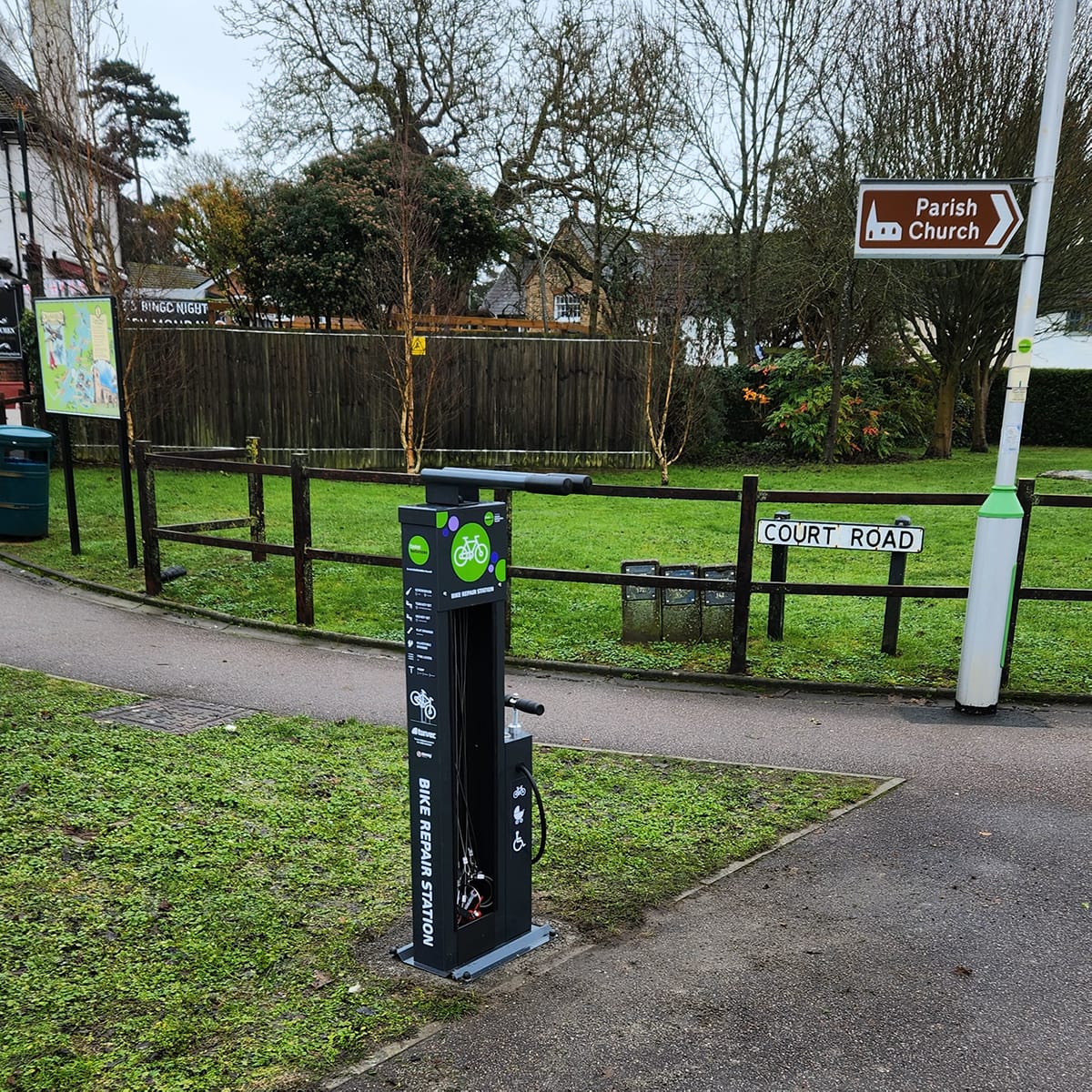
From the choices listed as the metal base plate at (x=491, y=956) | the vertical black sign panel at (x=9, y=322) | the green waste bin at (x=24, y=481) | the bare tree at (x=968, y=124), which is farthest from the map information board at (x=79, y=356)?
the bare tree at (x=968, y=124)

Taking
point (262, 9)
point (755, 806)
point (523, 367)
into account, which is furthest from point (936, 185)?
point (262, 9)

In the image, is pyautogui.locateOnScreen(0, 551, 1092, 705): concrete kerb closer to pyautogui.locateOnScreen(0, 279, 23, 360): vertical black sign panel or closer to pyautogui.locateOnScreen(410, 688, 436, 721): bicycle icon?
pyautogui.locateOnScreen(410, 688, 436, 721): bicycle icon

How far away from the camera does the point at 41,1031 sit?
280 centimetres

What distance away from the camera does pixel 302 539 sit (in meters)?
7.65

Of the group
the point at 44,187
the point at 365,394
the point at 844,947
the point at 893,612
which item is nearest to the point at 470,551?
the point at 844,947

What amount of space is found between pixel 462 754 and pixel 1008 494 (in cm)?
421

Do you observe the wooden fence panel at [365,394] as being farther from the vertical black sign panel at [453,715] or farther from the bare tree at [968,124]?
the vertical black sign panel at [453,715]

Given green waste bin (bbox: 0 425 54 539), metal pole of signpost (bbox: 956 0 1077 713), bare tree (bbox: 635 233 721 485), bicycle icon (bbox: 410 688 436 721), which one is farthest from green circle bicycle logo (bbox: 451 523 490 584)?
bare tree (bbox: 635 233 721 485)

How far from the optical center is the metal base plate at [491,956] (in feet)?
10.5

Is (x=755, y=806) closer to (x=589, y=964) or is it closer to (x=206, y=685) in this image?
(x=589, y=964)

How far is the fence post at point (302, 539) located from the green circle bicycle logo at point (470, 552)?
450cm

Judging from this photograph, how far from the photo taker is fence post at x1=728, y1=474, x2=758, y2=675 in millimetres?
6559

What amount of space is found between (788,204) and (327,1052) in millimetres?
22869

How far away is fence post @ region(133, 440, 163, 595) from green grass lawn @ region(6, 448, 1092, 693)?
189 mm
